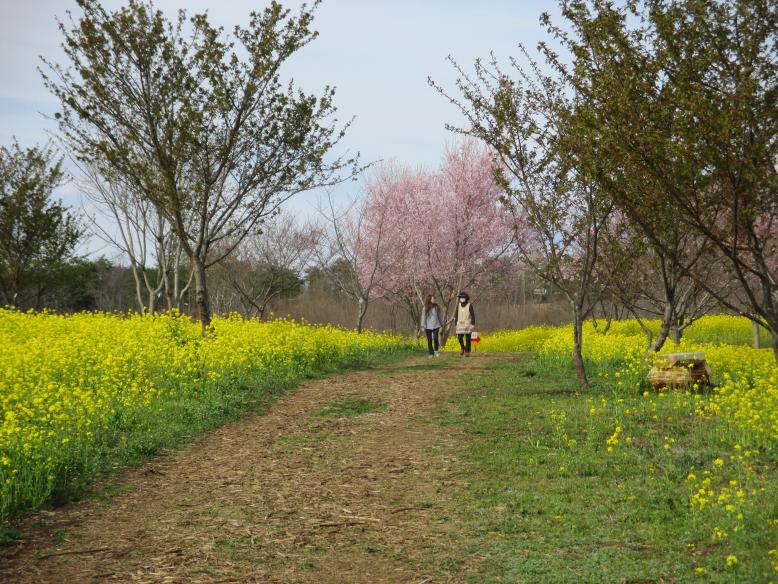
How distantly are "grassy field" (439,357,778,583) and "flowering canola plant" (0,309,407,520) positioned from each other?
4209 millimetres

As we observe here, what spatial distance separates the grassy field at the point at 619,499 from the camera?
5055 mm

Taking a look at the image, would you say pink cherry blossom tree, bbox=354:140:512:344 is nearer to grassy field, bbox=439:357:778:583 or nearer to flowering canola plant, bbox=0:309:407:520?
flowering canola plant, bbox=0:309:407:520

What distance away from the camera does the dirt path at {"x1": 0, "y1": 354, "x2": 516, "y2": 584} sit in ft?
17.4

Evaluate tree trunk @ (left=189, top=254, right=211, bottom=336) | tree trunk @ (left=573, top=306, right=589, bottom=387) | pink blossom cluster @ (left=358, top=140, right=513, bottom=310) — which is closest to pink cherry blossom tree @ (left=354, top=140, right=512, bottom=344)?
pink blossom cluster @ (left=358, top=140, right=513, bottom=310)

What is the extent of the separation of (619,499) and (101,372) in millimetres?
9537

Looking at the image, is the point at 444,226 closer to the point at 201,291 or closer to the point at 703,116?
the point at 201,291

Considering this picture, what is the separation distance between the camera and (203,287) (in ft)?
57.9

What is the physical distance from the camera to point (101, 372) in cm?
1255

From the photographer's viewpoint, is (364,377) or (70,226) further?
(70,226)

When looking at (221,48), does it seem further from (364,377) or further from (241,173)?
(364,377)

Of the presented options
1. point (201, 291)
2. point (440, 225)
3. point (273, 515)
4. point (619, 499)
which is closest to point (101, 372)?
point (201, 291)

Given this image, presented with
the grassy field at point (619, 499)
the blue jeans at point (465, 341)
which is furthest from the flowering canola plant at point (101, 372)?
the grassy field at point (619, 499)

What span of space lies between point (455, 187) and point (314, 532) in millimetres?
23066

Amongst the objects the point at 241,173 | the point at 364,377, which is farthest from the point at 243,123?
the point at 364,377
